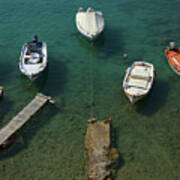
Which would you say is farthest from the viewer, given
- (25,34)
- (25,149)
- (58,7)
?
(58,7)

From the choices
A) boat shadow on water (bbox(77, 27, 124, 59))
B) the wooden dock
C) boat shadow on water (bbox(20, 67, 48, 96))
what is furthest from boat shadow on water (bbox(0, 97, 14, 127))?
boat shadow on water (bbox(77, 27, 124, 59))

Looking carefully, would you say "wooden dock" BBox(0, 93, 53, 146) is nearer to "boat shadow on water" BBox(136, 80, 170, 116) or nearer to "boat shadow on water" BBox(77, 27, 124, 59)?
"boat shadow on water" BBox(136, 80, 170, 116)

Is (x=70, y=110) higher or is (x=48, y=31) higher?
(x=48, y=31)

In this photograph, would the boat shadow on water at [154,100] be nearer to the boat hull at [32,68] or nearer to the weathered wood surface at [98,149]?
the weathered wood surface at [98,149]

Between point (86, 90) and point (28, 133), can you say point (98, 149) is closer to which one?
point (28, 133)

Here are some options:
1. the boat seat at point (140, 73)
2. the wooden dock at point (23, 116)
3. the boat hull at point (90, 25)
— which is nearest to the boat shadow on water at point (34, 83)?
the wooden dock at point (23, 116)

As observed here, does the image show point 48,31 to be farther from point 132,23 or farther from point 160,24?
point 160,24

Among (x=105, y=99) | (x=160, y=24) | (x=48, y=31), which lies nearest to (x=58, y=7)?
(x=48, y=31)
